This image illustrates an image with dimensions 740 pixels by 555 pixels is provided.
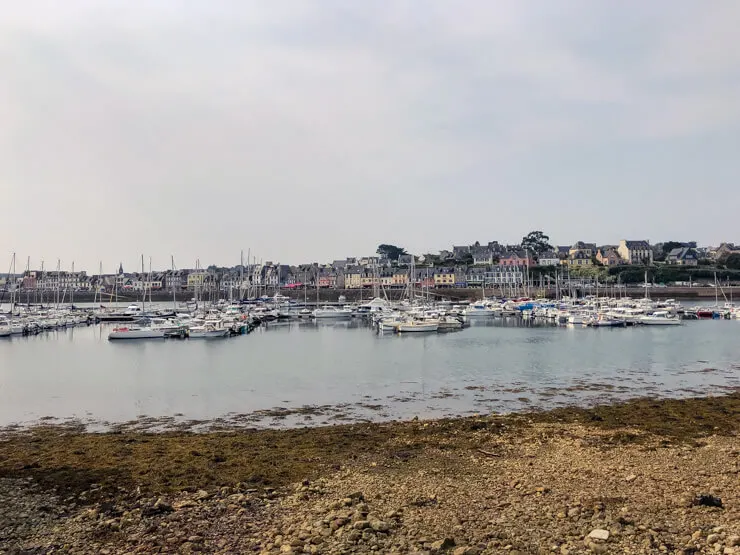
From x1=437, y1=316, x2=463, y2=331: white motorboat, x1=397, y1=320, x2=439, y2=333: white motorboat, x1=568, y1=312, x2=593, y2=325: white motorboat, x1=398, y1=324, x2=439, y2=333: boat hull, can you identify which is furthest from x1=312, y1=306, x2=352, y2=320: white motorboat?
x1=568, y1=312, x2=593, y2=325: white motorboat

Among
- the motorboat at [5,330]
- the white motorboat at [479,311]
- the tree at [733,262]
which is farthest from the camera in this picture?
the tree at [733,262]

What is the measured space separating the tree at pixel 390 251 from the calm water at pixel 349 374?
11428 cm

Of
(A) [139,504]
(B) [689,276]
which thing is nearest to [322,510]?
(A) [139,504]

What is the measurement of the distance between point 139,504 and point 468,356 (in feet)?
92.0

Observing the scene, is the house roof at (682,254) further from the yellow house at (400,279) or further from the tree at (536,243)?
the yellow house at (400,279)

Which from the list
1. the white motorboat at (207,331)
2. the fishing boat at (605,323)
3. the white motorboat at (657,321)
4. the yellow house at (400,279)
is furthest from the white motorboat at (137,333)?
the yellow house at (400,279)

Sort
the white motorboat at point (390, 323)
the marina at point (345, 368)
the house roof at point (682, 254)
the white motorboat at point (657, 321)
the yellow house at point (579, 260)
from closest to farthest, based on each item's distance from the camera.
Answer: the marina at point (345, 368) < the white motorboat at point (390, 323) < the white motorboat at point (657, 321) < the yellow house at point (579, 260) < the house roof at point (682, 254)

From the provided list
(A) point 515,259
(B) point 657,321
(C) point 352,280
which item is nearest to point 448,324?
(B) point 657,321

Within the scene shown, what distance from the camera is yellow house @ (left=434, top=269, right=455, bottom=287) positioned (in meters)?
128

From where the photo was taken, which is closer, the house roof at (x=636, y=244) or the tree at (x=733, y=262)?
the tree at (x=733, y=262)

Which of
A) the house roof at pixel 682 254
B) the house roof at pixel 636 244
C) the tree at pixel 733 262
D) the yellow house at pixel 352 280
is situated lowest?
the yellow house at pixel 352 280

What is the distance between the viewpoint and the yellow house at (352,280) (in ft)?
436

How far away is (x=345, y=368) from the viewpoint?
102 feet

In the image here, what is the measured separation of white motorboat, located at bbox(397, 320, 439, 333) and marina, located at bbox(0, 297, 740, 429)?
151 millimetres
